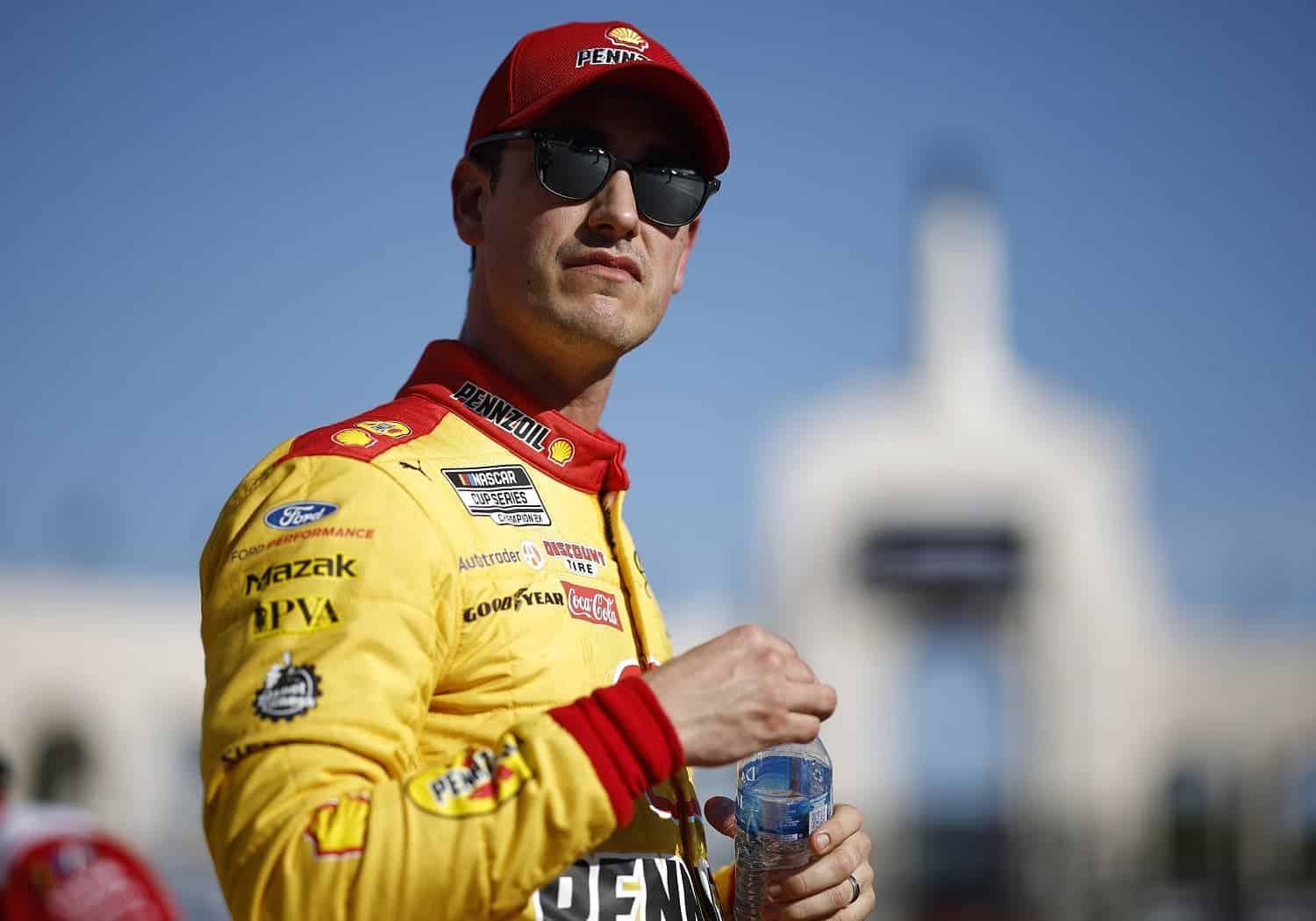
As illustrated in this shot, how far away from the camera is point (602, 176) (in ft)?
7.95

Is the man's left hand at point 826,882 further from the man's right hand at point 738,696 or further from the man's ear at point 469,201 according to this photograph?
the man's ear at point 469,201

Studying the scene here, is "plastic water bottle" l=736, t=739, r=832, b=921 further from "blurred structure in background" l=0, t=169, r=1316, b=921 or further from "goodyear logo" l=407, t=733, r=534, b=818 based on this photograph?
"blurred structure in background" l=0, t=169, r=1316, b=921

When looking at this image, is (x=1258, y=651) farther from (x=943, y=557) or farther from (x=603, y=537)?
(x=603, y=537)

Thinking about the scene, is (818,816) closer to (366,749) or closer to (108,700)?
(366,749)

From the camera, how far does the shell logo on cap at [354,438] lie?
208 centimetres

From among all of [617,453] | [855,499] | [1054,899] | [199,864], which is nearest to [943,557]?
[855,499]

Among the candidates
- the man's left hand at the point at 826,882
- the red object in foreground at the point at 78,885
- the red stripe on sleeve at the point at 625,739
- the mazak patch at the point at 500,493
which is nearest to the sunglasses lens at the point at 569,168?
the mazak patch at the point at 500,493

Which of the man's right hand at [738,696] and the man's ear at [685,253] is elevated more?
the man's ear at [685,253]

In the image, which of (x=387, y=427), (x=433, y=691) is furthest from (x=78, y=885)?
(x=387, y=427)

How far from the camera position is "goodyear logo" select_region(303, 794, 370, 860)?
1636mm

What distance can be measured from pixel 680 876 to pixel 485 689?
0.46 m

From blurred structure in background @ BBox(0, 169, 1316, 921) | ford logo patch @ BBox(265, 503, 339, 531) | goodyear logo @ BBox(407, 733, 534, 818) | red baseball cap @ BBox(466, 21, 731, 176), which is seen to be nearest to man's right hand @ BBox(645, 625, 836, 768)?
goodyear logo @ BBox(407, 733, 534, 818)

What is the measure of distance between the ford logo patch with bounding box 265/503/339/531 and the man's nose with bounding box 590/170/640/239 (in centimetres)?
75

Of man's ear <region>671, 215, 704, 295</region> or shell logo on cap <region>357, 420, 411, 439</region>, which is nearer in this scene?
shell logo on cap <region>357, 420, 411, 439</region>
